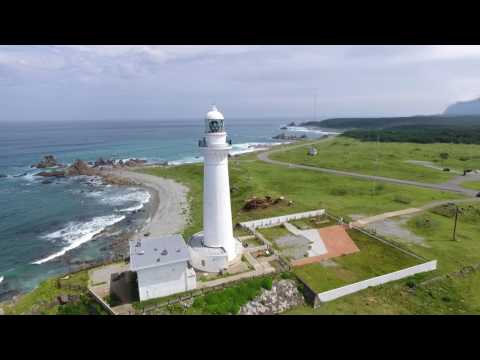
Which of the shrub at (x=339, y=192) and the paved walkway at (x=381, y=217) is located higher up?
the paved walkway at (x=381, y=217)

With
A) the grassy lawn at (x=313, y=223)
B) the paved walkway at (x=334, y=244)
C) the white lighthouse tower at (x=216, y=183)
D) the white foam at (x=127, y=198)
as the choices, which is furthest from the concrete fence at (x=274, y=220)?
the white foam at (x=127, y=198)

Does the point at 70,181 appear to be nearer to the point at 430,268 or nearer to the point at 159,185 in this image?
the point at 159,185

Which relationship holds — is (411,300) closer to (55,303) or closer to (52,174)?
(55,303)

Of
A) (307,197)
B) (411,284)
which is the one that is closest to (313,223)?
(411,284)

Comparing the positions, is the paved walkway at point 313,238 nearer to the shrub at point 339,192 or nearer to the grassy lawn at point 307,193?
the grassy lawn at point 307,193

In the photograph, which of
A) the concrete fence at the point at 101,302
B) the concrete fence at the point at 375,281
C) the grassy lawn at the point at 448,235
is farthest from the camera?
the grassy lawn at the point at 448,235

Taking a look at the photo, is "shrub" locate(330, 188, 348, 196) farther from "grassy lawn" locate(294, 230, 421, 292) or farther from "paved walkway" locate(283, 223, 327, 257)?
"grassy lawn" locate(294, 230, 421, 292)
